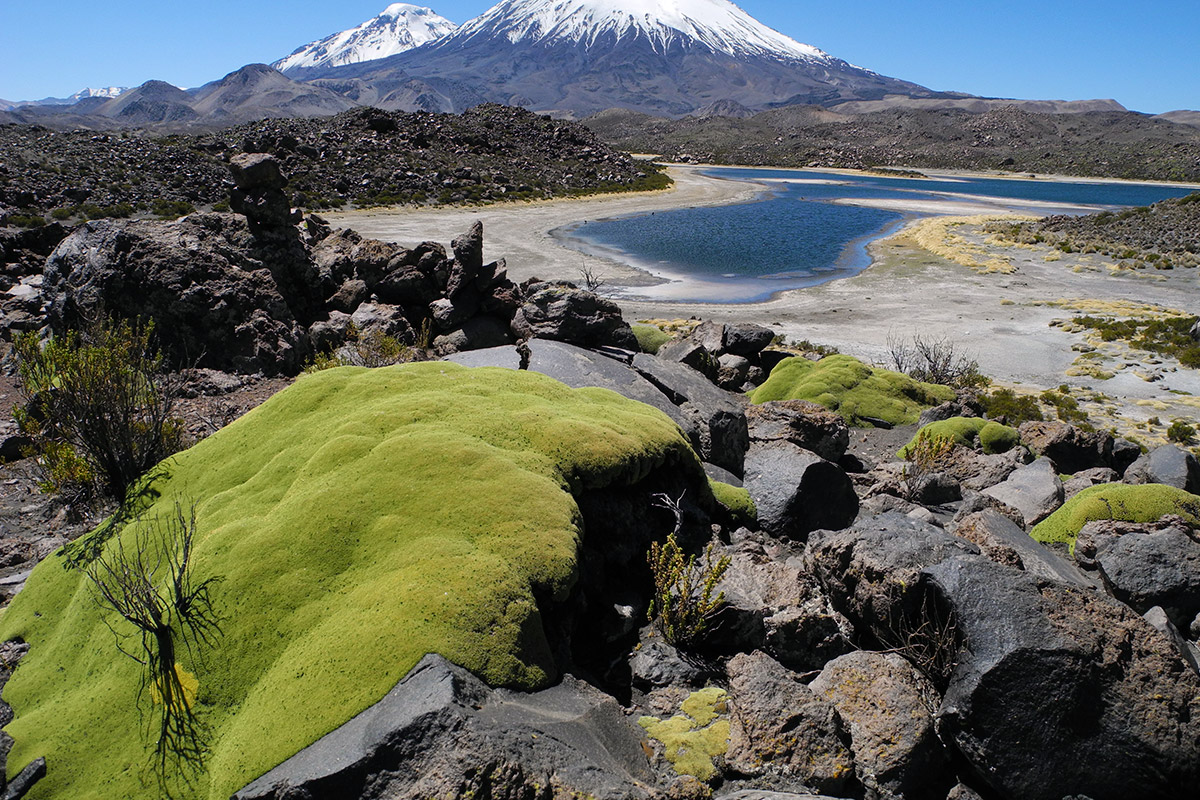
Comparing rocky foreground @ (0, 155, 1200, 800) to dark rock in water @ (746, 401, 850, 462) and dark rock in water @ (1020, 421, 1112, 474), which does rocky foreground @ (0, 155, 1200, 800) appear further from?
dark rock in water @ (1020, 421, 1112, 474)

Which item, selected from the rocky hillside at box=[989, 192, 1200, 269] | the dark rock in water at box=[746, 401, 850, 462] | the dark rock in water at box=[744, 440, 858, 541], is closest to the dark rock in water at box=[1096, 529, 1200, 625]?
the dark rock in water at box=[744, 440, 858, 541]

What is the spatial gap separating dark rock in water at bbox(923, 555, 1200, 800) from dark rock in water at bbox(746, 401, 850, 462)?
624 cm

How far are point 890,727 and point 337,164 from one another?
6597cm

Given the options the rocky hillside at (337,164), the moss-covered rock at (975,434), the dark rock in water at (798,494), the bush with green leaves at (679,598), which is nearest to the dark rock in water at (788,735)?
the bush with green leaves at (679,598)

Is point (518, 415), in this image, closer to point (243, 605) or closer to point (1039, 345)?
point (243, 605)

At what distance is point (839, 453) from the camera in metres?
12.1

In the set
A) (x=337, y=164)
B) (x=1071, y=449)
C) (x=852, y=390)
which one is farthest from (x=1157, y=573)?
(x=337, y=164)

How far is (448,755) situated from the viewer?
374cm

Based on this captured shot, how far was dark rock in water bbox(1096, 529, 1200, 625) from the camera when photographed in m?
6.34

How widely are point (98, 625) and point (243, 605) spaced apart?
55.5 inches

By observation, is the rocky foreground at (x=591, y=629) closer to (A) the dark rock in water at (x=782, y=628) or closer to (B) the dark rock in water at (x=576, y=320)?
(A) the dark rock in water at (x=782, y=628)

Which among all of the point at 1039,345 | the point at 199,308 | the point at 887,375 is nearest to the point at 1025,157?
the point at 1039,345

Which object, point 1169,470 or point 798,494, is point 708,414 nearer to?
point 798,494

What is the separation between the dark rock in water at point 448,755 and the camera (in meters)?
3.71
